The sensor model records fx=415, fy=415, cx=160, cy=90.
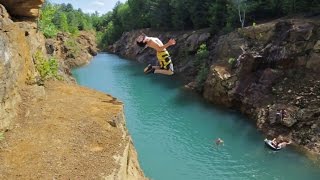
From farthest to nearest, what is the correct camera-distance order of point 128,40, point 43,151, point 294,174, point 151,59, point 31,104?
point 128,40 → point 151,59 → point 294,174 → point 31,104 → point 43,151

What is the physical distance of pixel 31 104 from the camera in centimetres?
1839

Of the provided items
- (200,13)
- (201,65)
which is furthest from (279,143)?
(200,13)

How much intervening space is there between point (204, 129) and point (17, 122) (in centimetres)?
1933

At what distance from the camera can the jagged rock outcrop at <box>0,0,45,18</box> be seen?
22.5 m

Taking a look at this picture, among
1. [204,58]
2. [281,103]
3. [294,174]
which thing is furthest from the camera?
[204,58]

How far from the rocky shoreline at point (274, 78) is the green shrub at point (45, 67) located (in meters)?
16.6

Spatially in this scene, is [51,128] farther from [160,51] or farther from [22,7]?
[22,7]

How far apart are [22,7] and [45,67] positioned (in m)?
3.65

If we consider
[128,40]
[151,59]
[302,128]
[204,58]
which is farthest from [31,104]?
[128,40]

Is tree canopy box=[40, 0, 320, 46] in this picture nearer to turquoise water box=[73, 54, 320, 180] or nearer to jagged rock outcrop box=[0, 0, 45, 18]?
jagged rock outcrop box=[0, 0, 45, 18]

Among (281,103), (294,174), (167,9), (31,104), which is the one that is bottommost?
(294,174)

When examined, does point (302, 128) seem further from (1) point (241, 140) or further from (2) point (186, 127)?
(2) point (186, 127)

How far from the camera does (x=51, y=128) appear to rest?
54.8 ft

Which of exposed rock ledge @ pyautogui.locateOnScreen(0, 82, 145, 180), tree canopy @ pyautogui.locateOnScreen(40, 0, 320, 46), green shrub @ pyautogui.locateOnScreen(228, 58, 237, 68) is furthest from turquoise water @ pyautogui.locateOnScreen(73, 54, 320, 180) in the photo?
tree canopy @ pyautogui.locateOnScreen(40, 0, 320, 46)
